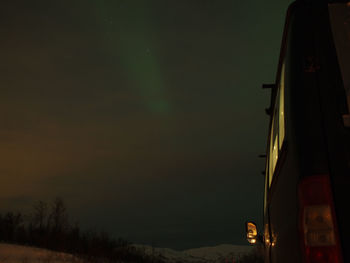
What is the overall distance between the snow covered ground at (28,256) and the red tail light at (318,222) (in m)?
12.3

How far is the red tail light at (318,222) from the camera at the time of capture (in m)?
2.22

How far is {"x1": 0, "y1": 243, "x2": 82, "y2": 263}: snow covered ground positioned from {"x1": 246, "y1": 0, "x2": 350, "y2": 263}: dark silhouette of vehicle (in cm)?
1214

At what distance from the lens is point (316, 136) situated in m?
2.46

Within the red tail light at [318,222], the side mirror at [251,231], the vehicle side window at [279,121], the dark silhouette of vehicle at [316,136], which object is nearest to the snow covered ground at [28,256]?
the side mirror at [251,231]

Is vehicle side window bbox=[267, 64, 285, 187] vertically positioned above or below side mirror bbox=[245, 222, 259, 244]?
above

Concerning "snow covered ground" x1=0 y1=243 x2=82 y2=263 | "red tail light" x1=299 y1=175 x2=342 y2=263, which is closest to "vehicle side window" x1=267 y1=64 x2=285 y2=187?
"red tail light" x1=299 y1=175 x2=342 y2=263

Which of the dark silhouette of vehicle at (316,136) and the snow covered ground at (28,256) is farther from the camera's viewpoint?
the snow covered ground at (28,256)

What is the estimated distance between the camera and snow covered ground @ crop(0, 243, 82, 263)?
43.9 feet

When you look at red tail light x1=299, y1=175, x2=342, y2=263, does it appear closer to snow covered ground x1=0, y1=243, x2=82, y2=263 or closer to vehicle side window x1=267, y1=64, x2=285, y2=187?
vehicle side window x1=267, y1=64, x2=285, y2=187

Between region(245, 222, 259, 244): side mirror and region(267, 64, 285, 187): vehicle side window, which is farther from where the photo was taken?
region(245, 222, 259, 244): side mirror

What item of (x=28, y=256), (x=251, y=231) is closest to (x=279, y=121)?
Answer: (x=251, y=231)

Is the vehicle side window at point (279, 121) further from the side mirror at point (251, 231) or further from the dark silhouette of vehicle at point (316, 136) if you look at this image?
the side mirror at point (251, 231)

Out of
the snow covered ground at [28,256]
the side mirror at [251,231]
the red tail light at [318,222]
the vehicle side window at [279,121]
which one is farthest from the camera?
the snow covered ground at [28,256]

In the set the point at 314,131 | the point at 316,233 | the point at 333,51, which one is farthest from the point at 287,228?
the point at 333,51
